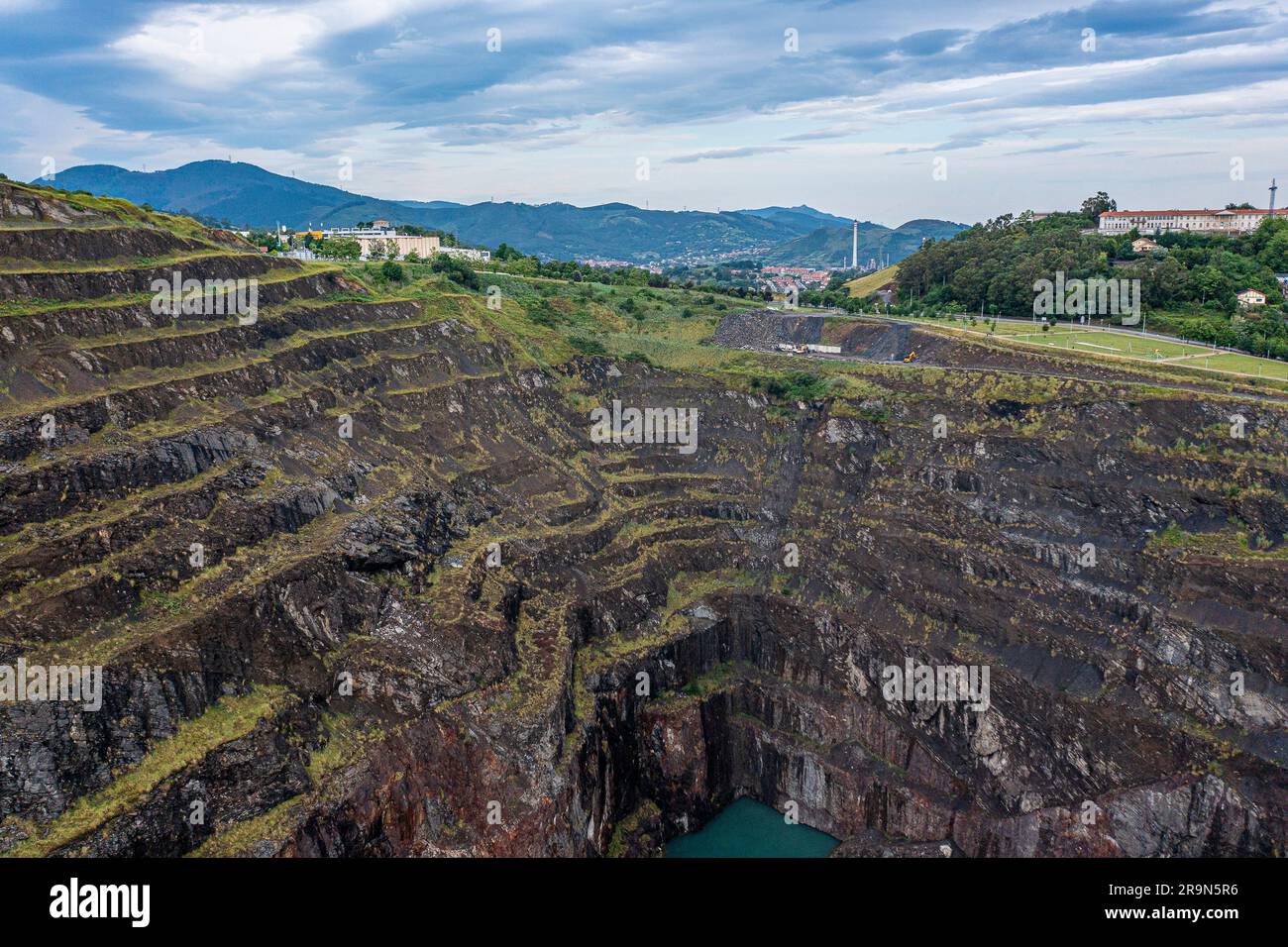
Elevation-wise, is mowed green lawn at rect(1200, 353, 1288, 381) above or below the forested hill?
below

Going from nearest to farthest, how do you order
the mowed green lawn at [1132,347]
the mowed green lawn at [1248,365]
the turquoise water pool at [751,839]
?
the turquoise water pool at [751,839], the mowed green lawn at [1248,365], the mowed green lawn at [1132,347]

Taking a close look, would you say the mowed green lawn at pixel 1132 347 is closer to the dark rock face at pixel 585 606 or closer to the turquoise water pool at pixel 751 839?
the dark rock face at pixel 585 606

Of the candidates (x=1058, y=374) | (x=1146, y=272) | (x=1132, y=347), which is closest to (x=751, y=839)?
(x=1058, y=374)

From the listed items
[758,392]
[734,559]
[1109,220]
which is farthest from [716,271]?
[734,559]

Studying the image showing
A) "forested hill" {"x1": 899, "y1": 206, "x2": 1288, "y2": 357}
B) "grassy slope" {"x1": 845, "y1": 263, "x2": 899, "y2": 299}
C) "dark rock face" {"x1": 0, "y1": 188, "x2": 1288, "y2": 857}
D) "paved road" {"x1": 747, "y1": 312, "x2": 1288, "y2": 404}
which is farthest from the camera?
"grassy slope" {"x1": 845, "y1": 263, "x2": 899, "y2": 299}

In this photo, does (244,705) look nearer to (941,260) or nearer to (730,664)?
(730,664)

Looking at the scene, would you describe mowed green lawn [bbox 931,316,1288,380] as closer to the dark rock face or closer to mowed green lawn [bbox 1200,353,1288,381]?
mowed green lawn [bbox 1200,353,1288,381]

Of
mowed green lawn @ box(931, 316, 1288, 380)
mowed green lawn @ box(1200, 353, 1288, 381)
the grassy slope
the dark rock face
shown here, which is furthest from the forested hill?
the dark rock face

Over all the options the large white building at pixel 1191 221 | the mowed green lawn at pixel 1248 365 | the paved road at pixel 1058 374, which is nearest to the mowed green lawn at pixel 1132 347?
the mowed green lawn at pixel 1248 365
